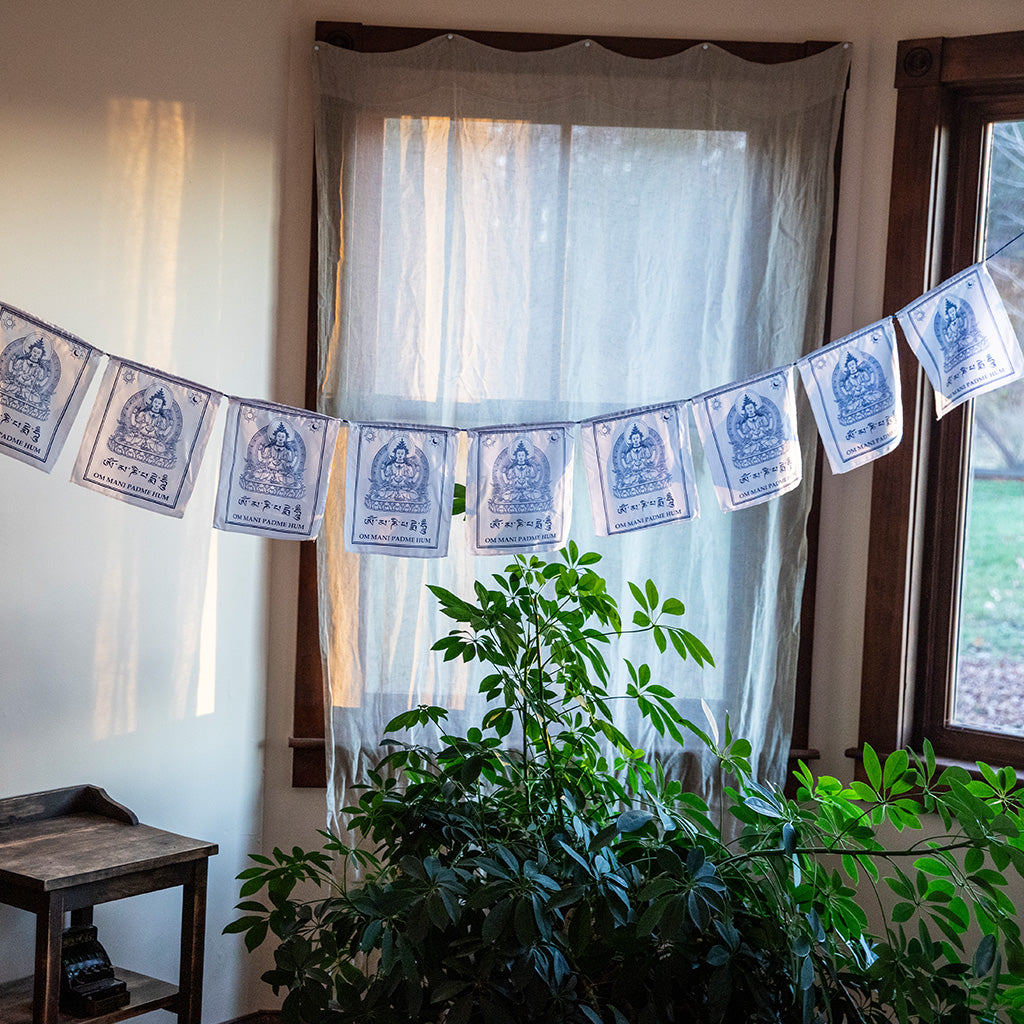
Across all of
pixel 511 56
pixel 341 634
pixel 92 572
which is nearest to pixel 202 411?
pixel 92 572

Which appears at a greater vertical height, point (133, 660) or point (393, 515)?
point (393, 515)

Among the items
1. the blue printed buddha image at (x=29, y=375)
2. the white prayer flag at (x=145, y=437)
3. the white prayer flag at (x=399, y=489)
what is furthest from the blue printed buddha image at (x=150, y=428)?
the white prayer flag at (x=399, y=489)

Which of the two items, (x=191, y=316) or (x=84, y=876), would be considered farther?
(x=191, y=316)

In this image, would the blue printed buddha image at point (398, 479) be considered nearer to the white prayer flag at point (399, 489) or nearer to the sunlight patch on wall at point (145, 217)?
the white prayer flag at point (399, 489)

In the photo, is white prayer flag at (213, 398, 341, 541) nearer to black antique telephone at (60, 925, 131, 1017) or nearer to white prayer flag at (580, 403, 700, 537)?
white prayer flag at (580, 403, 700, 537)

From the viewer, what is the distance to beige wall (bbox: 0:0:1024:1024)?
2230mm

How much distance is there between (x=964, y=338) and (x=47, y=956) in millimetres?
1837

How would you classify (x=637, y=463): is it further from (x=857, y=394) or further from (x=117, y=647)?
(x=117, y=647)

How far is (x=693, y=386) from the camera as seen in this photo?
2.58 m

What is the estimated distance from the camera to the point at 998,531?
2574mm

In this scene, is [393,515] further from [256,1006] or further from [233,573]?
[256,1006]

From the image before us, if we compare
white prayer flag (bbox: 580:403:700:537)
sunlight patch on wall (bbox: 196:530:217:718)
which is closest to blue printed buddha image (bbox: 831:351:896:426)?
white prayer flag (bbox: 580:403:700:537)

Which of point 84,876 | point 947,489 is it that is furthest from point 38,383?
point 947,489

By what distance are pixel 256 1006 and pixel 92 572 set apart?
1101mm
